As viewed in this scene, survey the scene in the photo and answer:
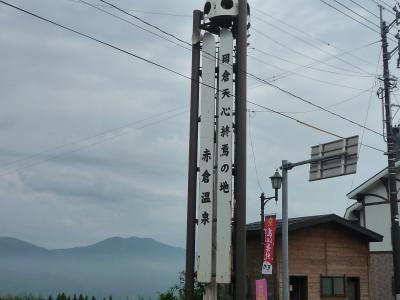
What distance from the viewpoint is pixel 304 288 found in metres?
22.7

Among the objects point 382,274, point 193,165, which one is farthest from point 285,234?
point 382,274

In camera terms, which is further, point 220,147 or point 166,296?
point 166,296

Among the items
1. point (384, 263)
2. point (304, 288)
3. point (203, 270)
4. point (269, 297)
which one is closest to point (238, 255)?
point (203, 270)

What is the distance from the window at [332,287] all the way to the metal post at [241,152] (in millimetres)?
7136

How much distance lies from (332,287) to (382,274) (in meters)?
8.08

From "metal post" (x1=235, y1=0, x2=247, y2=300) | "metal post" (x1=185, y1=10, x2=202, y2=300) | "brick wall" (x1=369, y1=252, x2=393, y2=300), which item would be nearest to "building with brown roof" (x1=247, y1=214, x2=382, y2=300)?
"metal post" (x1=235, y1=0, x2=247, y2=300)

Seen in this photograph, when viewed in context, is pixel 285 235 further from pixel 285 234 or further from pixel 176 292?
pixel 176 292

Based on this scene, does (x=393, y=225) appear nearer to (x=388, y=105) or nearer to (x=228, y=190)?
(x=388, y=105)

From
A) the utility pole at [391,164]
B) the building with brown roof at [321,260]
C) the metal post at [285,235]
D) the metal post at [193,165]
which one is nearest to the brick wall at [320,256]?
the building with brown roof at [321,260]

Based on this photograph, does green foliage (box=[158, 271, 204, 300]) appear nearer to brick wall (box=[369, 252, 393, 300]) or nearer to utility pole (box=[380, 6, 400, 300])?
utility pole (box=[380, 6, 400, 300])

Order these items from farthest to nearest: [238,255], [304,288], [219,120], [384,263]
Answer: [384,263] → [304,288] → [219,120] → [238,255]

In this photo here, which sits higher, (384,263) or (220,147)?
(220,147)

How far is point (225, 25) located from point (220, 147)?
4693 millimetres

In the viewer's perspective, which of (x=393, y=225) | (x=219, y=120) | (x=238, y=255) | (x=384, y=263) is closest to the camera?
(x=238, y=255)
